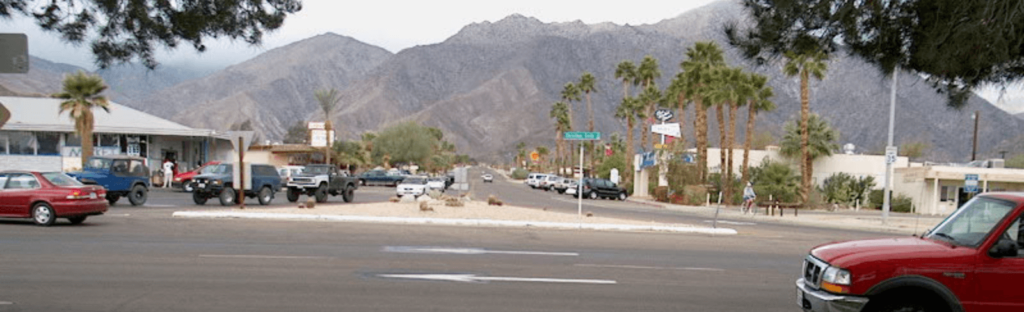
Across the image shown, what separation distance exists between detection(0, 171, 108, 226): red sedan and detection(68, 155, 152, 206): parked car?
29.1 feet

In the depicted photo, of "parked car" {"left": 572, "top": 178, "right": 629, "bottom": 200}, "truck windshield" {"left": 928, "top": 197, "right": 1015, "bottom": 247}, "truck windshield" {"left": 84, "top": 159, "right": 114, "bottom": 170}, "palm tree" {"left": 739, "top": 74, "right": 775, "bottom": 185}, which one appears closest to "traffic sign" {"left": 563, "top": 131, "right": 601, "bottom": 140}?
"truck windshield" {"left": 928, "top": 197, "right": 1015, "bottom": 247}

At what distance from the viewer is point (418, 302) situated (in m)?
9.57

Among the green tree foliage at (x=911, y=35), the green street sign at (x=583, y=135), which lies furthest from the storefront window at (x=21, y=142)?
the green tree foliage at (x=911, y=35)

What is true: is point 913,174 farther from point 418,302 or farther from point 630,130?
point 418,302

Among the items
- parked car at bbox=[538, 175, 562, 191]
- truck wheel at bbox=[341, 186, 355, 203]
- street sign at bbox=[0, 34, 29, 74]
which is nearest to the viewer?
street sign at bbox=[0, 34, 29, 74]

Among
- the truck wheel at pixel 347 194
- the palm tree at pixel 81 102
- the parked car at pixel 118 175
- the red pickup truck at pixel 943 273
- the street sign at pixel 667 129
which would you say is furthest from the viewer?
the street sign at pixel 667 129

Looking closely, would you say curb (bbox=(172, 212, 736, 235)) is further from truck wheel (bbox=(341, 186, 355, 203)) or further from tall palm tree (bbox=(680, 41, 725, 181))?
tall palm tree (bbox=(680, 41, 725, 181))

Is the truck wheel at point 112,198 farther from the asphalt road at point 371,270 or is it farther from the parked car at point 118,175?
the asphalt road at point 371,270

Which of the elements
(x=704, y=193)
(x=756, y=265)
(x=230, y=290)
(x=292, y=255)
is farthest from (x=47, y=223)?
(x=704, y=193)

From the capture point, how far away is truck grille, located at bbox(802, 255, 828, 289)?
730 centimetres

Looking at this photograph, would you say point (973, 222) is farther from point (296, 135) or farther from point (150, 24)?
point (296, 135)

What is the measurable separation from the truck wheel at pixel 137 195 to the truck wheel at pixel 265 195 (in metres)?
4.10

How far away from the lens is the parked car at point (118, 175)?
27125 mm

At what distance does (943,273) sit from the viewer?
6777 millimetres
